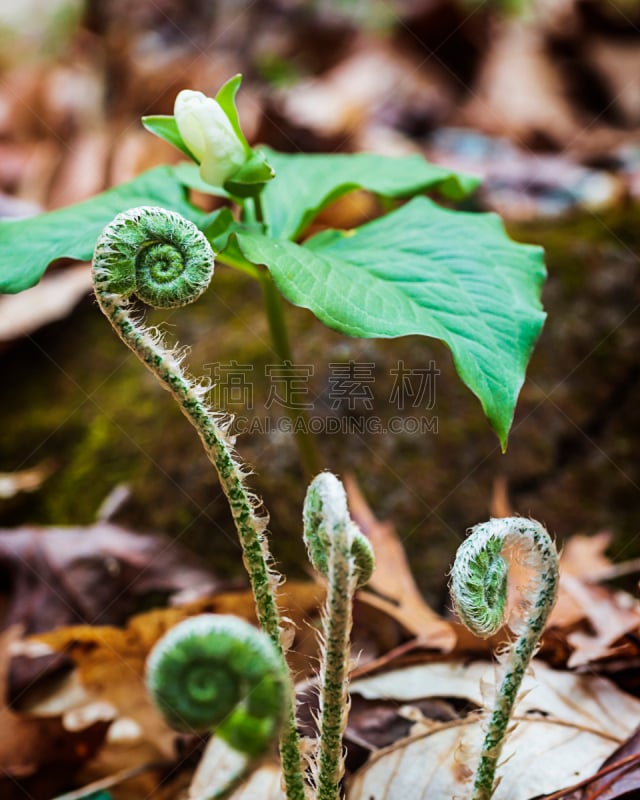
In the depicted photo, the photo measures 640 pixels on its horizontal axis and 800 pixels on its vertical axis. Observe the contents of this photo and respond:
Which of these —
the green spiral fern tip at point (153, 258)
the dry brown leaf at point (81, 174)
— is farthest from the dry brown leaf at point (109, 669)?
the dry brown leaf at point (81, 174)

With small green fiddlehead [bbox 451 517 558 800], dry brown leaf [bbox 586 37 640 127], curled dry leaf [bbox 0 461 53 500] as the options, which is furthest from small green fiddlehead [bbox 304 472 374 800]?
dry brown leaf [bbox 586 37 640 127]

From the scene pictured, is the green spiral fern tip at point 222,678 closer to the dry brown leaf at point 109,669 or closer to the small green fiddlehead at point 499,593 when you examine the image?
the small green fiddlehead at point 499,593

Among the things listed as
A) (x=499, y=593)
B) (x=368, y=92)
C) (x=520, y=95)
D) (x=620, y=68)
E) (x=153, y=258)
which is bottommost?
(x=499, y=593)

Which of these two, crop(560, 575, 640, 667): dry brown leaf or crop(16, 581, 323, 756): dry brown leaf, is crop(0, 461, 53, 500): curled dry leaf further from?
crop(560, 575, 640, 667): dry brown leaf

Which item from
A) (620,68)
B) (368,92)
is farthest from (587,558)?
(620,68)

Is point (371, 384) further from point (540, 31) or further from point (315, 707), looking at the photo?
point (540, 31)

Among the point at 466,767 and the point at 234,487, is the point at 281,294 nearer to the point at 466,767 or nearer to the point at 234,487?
the point at 234,487

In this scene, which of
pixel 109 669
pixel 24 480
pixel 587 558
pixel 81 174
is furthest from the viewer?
pixel 81 174
